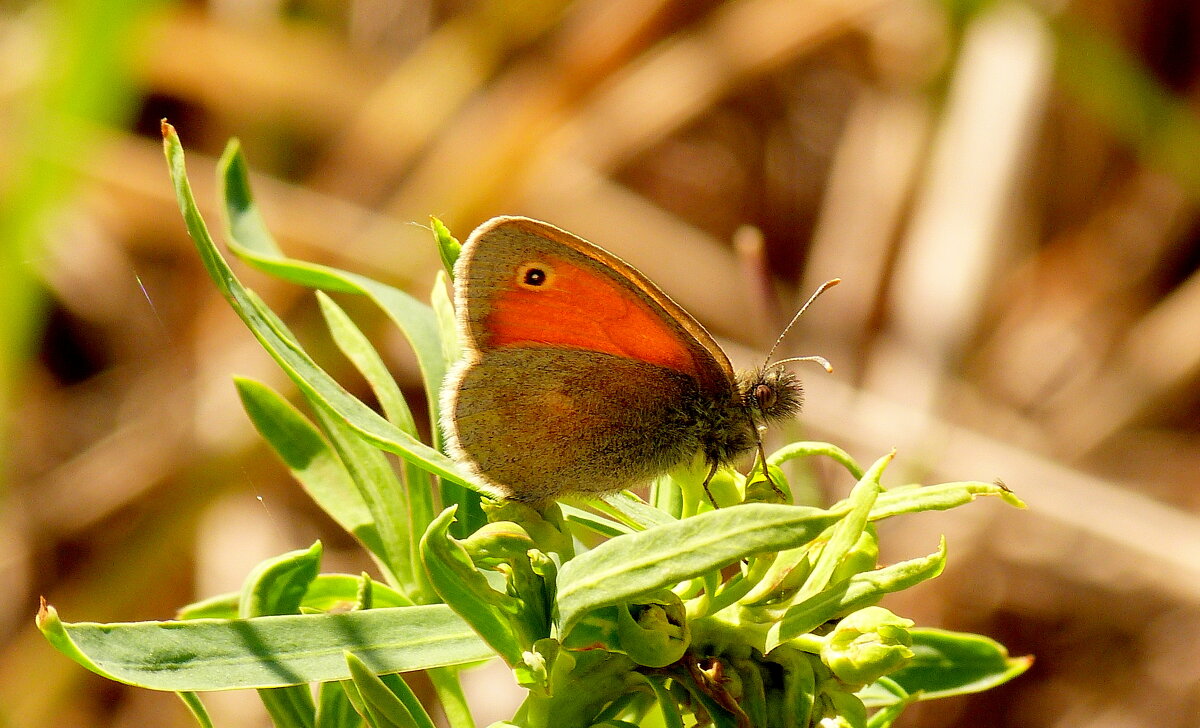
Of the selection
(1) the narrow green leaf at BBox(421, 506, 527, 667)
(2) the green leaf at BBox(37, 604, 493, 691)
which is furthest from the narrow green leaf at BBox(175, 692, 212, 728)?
(1) the narrow green leaf at BBox(421, 506, 527, 667)

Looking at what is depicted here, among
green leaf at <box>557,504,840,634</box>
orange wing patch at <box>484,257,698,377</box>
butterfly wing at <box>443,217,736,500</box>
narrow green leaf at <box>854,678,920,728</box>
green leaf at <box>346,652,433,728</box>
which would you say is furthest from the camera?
orange wing patch at <box>484,257,698,377</box>

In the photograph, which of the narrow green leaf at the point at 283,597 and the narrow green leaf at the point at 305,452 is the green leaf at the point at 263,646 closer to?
the narrow green leaf at the point at 283,597

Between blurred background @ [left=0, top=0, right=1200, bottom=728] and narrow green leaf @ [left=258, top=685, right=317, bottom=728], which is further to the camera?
blurred background @ [left=0, top=0, right=1200, bottom=728]

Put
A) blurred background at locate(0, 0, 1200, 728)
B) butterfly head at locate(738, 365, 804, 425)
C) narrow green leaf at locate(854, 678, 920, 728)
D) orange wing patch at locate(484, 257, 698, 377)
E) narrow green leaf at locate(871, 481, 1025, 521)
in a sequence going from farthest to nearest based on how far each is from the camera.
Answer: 1. blurred background at locate(0, 0, 1200, 728)
2. butterfly head at locate(738, 365, 804, 425)
3. orange wing patch at locate(484, 257, 698, 377)
4. narrow green leaf at locate(854, 678, 920, 728)
5. narrow green leaf at locate(871, 481, 1025, 521)

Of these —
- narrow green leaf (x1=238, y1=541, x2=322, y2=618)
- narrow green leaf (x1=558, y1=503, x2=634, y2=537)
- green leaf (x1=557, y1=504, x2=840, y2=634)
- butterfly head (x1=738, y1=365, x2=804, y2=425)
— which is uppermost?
butterfly head (x1=738, y1=365, x2=804, y2=425)

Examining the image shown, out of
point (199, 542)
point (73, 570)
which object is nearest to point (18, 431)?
point (73, 570)

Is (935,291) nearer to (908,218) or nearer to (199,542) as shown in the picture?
(908,218)

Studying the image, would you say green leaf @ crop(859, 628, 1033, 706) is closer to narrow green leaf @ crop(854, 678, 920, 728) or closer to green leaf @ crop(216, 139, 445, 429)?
narrow green leaf @ crop(854, 678, 920, 728)
